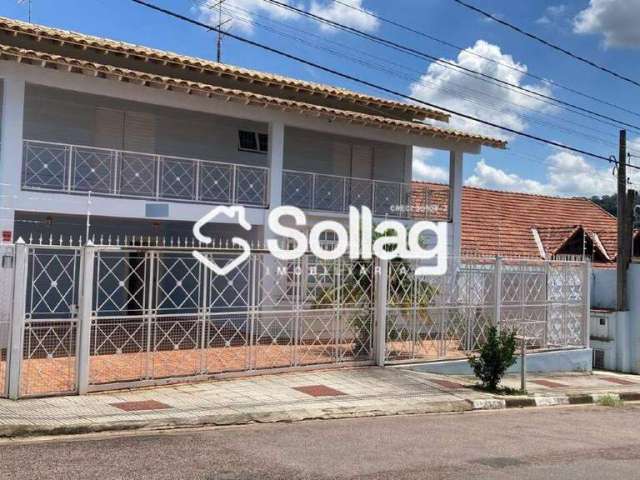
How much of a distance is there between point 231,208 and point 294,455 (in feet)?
26.7

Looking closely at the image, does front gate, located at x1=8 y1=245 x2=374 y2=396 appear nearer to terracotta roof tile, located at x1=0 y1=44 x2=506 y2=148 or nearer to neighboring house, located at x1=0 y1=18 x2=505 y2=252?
neighboring house, located at x1=0 y1=18 x2=505 y2=252

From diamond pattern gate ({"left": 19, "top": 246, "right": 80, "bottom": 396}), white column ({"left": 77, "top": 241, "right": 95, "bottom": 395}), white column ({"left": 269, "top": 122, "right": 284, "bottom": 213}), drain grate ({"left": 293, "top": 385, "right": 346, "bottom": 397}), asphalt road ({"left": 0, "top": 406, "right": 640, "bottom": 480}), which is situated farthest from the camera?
white column ({"left": 269, "top": 122, "right": 284, "bottom": 213})

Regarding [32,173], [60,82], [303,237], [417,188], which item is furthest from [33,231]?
[417,188]

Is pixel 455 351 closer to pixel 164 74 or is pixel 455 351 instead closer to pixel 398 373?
pixel 398 373

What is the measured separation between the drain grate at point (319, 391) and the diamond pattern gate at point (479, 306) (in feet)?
7.08

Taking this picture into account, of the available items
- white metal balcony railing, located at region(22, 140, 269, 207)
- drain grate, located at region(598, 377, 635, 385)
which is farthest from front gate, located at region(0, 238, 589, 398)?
white metal balcony railing, located at region(22, 140, 269, 207)

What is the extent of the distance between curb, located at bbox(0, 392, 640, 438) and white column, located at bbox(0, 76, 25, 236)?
571 centimetres

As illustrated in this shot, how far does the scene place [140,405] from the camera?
27.3 feet

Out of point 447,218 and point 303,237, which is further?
point 447,218

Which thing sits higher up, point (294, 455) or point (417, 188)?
point (417, 188)

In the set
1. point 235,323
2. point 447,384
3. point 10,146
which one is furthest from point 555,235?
point 10,146

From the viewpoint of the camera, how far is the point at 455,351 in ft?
41.6

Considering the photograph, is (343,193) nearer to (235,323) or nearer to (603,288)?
(603,288)

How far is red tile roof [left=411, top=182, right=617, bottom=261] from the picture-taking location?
2317 cm
